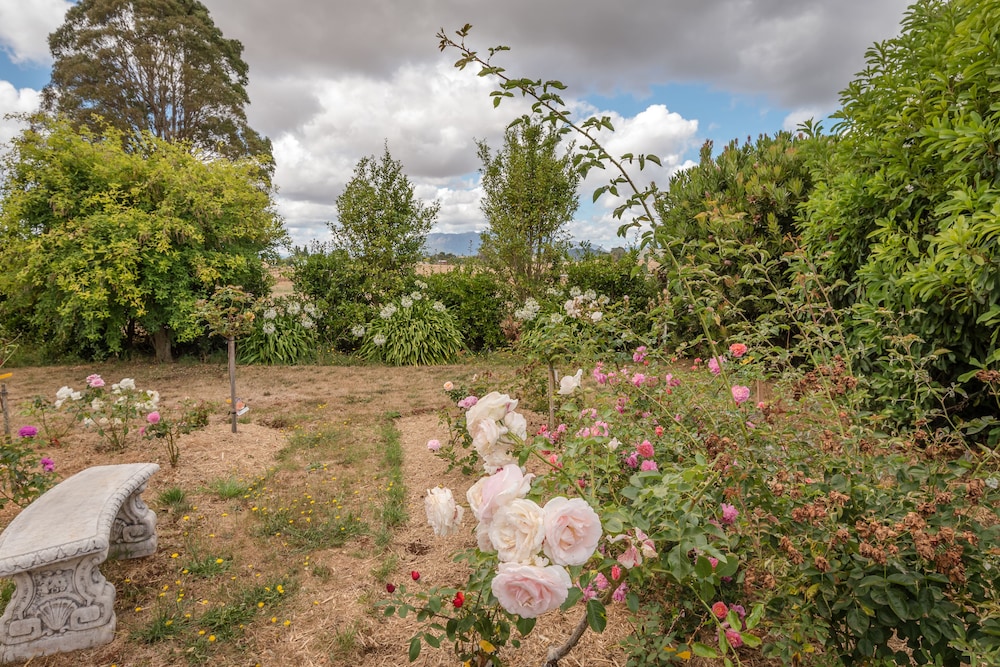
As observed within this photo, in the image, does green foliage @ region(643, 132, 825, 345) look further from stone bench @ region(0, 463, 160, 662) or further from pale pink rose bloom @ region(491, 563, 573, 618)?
stone bench @ region(0, 463, 160, 662)

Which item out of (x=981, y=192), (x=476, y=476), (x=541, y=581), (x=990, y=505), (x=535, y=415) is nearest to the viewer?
(x=541, y=581)

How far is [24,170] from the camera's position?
662cm

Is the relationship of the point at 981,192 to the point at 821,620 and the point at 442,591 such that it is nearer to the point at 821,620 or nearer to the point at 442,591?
the point at 821,620

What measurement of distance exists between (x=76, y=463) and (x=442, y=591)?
13.2 ft

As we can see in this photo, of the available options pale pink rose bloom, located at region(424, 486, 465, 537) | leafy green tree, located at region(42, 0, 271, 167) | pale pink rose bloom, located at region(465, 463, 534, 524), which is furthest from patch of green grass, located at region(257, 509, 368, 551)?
leafy green tree, located at region(42, 0, 271, 167)

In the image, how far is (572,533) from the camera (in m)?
0.95

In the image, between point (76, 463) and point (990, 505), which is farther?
point (76, 463)

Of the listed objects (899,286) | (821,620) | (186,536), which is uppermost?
(899,286)

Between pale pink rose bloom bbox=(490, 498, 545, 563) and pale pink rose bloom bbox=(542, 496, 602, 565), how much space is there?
3 centimetres

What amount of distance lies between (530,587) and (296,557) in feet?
7.69

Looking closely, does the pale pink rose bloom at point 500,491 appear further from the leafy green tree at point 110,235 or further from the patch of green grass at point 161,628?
the leafy green tree at point 110,235

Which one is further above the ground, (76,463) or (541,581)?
(541,581)

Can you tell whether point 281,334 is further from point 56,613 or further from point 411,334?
point 56,613

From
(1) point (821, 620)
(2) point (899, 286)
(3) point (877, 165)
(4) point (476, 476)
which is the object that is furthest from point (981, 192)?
(4) point (476, 476)
